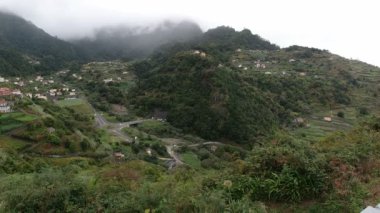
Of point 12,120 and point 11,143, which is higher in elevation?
point 12,120

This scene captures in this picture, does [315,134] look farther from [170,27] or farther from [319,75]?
[170,27]

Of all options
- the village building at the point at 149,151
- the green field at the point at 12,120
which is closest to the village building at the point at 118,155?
the village building at the point at 149,151

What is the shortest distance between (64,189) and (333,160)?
5010mm

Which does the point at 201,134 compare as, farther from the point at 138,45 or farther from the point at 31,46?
the point at 138,45

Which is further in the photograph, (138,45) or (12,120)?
(138,45)

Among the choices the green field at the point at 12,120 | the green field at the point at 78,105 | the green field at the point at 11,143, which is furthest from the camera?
the green field at the point at 78,105

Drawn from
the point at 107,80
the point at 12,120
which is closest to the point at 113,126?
the point at 12,120

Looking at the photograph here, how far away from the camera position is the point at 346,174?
7020mm

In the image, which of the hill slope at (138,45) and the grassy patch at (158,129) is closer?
the grassy patch at (158,129)

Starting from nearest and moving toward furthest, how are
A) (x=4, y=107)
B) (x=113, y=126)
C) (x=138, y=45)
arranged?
1. (x=4, y=107)
2. (x=113, y=126)
3. (x=138, y=45)

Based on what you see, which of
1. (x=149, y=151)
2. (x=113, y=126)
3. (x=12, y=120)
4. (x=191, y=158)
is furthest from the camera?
(x=113, y=126)

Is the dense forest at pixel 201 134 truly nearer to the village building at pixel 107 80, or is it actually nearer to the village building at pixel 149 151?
the village building at pixel 149 151

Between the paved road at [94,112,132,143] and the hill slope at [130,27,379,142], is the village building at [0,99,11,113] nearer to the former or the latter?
the paved road at [94,112,132,143]

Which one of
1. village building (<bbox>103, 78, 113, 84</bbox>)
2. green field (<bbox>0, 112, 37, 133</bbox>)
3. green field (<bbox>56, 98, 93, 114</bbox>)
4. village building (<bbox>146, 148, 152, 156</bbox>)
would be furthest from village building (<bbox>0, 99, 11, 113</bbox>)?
village building (<bbox>103, 78, 113, 84</bbox>)
